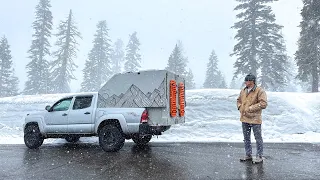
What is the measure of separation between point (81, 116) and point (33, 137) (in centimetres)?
207

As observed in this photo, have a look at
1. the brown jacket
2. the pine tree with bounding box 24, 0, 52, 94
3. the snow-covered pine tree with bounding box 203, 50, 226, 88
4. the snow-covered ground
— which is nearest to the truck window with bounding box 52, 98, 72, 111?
the snow-covered ground

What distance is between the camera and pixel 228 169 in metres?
5.92

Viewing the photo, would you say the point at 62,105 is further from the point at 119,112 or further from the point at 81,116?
the point at 119,112

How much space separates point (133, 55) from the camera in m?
59.1

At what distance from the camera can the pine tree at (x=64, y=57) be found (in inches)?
1700

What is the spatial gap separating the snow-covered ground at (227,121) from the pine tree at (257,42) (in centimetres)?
1427

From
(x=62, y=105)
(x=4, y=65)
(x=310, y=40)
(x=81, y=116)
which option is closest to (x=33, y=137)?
(x=62, y=105)

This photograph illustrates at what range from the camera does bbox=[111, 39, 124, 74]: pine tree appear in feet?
234

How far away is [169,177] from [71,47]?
41726 millimetres

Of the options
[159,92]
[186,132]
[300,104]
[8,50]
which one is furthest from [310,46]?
[8,50]

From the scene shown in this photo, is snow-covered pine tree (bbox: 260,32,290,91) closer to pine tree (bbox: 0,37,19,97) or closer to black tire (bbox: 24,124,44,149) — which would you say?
black tire (bbox: 24,124,44,149)

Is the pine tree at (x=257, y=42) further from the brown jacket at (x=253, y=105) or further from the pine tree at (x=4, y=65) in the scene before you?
the pine tree at (x=4, y=65)

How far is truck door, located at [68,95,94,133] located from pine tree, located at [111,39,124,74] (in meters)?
61.7

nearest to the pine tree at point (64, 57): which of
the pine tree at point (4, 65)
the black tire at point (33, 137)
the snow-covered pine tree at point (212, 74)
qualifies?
the pine tree at point (4, 65)
